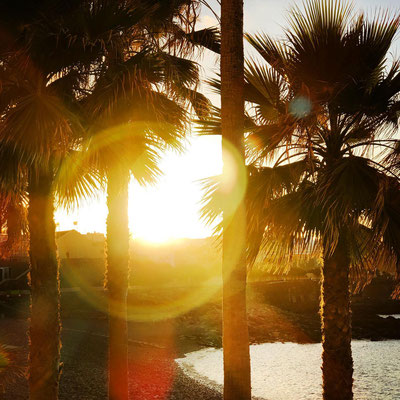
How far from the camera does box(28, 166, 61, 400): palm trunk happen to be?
6.27 m

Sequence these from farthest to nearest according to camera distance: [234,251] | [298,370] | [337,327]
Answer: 1. [298,370]
2. [337,327]
3. [234,251]

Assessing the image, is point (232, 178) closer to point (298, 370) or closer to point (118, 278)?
point (118, 278)

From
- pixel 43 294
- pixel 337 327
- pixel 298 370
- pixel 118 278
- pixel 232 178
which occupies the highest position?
pixel 232 178

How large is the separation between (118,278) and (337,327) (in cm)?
349

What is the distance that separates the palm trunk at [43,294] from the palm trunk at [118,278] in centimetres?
90

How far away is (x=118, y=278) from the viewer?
7328mm

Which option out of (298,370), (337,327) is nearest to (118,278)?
(337,327)

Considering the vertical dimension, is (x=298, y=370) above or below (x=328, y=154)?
below

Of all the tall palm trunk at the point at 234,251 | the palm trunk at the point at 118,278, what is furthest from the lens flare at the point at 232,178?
the palm trunk at the point at 118,278

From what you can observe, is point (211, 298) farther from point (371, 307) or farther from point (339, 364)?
point (339, 364)

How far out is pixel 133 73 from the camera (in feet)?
19.2

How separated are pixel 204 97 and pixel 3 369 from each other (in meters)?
5.07

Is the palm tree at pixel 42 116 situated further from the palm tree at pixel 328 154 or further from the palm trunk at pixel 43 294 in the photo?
the palm tree at pixel 328 154

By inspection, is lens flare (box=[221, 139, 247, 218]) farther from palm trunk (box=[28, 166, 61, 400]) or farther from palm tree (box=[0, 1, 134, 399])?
Answer: palm trunk (box=[28, 166, 61, 400])
